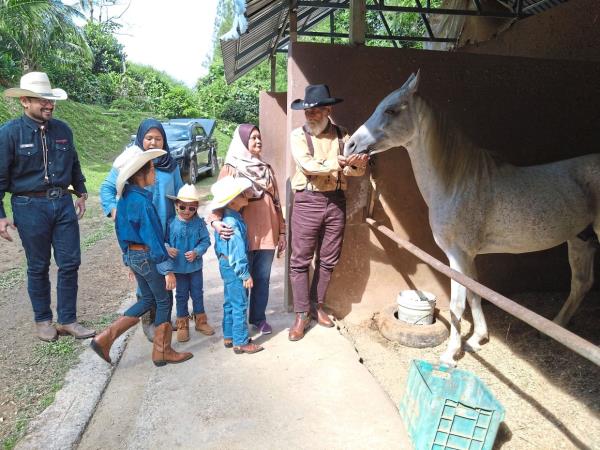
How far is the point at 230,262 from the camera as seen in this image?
3.05 m

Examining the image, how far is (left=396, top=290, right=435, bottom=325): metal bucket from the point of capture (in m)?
3.67

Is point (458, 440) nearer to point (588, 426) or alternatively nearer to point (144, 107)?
point (588, 426)

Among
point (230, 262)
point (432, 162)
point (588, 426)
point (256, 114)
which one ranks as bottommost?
point (588, 426)

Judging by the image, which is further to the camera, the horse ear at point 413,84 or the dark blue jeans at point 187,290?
the dark blue jeans at point 187,290

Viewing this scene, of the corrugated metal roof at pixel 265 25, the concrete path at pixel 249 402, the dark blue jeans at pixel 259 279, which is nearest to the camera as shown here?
the concrete path at pixel 249 402

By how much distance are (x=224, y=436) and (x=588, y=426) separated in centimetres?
224

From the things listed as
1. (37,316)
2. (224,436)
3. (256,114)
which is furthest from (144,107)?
(224,436)

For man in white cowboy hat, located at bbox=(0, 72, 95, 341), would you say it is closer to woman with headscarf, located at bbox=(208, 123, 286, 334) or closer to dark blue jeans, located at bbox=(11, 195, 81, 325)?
dark blue jeans, located at bbox=(11, 195, 81, 325)

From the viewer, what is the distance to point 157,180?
323cm

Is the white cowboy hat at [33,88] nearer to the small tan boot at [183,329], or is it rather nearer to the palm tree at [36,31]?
the small tan boot at [183,329]

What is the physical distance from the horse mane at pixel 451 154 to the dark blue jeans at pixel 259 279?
142 cm

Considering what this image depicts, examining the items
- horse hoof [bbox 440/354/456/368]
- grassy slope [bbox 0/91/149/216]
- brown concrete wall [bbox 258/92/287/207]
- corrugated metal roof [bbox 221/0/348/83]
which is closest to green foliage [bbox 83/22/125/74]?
grassy slope [bbox 0/91/149/216]

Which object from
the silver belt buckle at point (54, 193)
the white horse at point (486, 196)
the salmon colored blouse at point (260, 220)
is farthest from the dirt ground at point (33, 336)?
the white horse at point (486, 196)

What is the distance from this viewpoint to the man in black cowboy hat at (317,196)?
10.3ft
